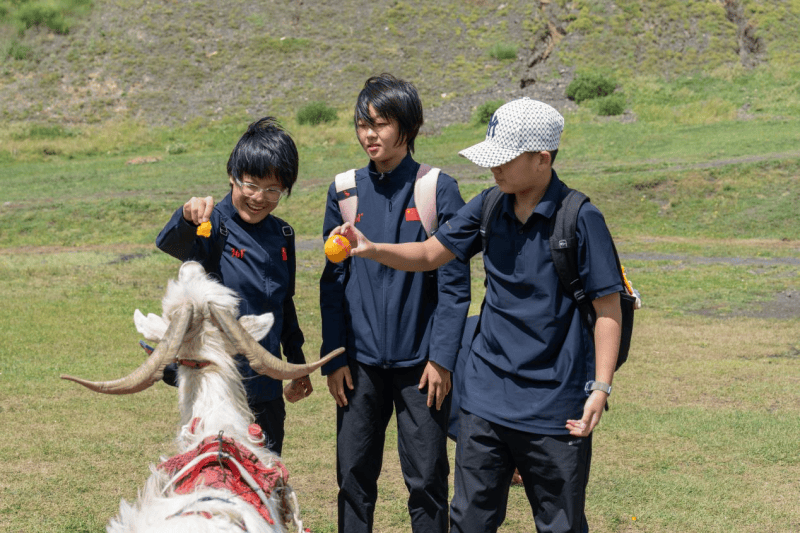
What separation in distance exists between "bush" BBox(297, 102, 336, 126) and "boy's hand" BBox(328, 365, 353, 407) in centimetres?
2812

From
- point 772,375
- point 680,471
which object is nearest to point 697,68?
point 772,375

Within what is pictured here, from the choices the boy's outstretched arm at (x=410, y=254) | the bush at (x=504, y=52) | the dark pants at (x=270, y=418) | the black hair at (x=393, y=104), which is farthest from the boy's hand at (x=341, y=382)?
the bush at (x=504, y=52)

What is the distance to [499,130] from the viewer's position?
2.91m

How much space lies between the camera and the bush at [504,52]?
37.6 m

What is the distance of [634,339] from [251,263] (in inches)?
263

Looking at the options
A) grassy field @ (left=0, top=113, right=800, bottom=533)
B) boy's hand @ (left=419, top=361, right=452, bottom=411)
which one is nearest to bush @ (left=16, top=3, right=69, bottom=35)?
grassy field @ (left=0, top=113, right=800, bottom=533)

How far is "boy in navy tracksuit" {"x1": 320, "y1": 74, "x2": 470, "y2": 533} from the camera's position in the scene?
11.4 feet

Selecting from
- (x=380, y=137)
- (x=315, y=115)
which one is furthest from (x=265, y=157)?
(x=315, y=115)

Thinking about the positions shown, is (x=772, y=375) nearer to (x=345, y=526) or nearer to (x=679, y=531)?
(x=679, y=531)

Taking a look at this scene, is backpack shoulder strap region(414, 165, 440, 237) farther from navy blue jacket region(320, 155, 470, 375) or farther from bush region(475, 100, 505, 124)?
bush region(475, 100, 505, 124)

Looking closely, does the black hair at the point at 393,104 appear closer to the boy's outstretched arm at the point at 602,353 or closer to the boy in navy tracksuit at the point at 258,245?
the boy in navy tracksuit at the point at 258,245

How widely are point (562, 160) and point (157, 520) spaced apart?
2046cm

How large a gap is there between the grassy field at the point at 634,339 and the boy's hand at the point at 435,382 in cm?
148

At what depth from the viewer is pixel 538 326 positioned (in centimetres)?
292
